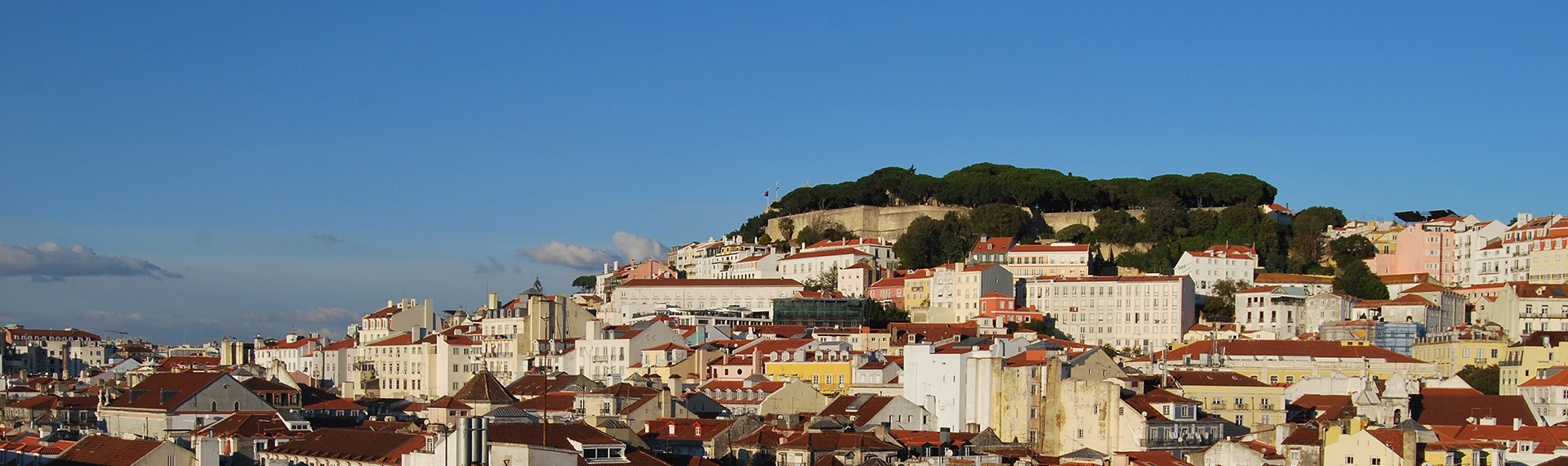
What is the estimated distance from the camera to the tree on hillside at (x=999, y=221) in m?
99.2

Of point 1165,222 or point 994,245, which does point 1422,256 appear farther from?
point 994,245

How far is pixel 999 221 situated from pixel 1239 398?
147 ft

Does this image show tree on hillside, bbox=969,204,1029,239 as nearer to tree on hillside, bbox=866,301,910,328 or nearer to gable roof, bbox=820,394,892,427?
tree on hillside, bbox=866,301,910,328

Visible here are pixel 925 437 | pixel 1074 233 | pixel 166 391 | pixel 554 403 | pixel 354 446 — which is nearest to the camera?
pixel 354 446

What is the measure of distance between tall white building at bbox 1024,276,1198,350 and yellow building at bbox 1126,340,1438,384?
48.3ft

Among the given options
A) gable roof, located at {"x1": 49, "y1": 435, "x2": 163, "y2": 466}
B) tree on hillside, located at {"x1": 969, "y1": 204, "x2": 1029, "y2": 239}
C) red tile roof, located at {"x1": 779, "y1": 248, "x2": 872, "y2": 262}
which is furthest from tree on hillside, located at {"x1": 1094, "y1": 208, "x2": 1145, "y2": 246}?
gable roof, located at {"x1": 49, "y1": 435, "x2": 163, "y2": 466}

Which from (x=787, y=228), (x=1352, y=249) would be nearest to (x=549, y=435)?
(x=1352, y=249)

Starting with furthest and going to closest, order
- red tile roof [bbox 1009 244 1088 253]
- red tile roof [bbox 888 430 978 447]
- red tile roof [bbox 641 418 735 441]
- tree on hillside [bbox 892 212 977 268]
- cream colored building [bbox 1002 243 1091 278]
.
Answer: tree on hillside [bbox 892 212 977 268] < red tile roof [bbox 1009 244 1088 253] < cream colored building [bbox 1002 243 1091 278] < red tile roof [bbox 888 430 978 447] < red tile roof [bbox 641 418 735 441]

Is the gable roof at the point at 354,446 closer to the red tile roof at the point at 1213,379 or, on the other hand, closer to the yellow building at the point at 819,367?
the yellow building at the point at 819,367

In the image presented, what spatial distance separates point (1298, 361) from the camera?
63.4m

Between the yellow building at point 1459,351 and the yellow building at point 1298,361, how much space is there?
2.43 metres

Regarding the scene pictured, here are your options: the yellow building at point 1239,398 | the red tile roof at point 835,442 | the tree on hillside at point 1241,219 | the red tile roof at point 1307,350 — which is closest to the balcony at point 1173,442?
the yellow building at point 1239,398

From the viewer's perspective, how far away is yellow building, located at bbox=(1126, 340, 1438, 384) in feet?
204

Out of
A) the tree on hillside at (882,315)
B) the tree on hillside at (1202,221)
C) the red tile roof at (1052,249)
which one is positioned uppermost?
the tree on hillside at (1202,221)
